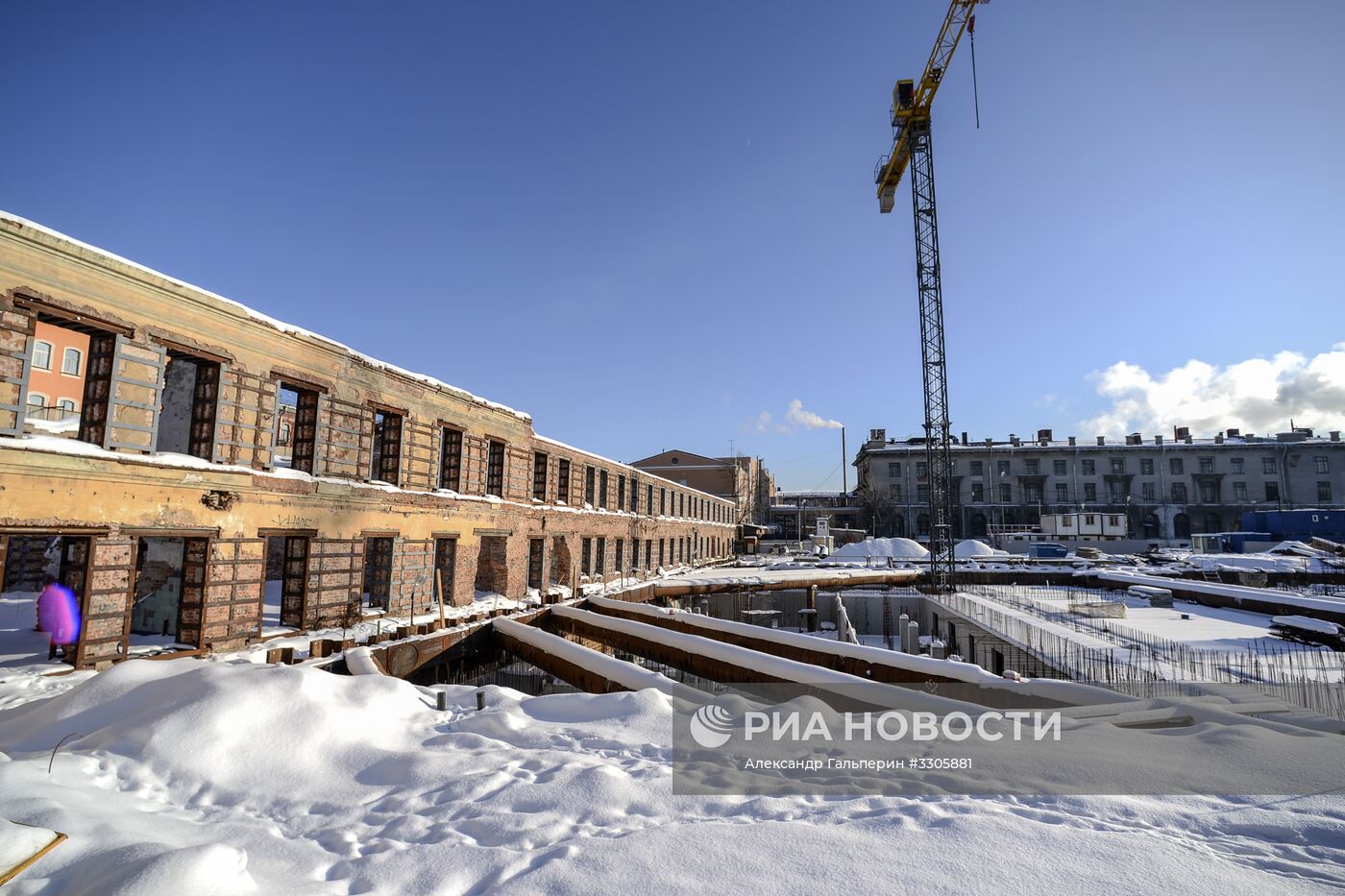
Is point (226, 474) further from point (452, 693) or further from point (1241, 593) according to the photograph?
point (1241, 593)

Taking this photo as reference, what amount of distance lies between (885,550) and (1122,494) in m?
47.7

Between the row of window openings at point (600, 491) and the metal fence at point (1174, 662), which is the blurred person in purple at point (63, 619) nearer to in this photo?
the row of window openings at point (600, 491)

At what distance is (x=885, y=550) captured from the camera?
127 ft

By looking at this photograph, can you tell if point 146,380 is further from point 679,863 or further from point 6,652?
point 679,863

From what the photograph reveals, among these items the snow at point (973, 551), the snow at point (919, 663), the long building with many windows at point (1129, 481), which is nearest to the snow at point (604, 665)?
the snow at point (919, 663)

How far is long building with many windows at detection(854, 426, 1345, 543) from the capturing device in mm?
66750

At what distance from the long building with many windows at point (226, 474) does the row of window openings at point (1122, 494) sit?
194 feet

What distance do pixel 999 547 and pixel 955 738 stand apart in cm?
6043

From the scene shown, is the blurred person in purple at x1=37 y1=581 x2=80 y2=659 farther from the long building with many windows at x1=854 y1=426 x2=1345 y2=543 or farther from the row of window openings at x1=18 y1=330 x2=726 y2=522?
the long building with many windows at x1=854 y1=426 x2=1345 y2=543

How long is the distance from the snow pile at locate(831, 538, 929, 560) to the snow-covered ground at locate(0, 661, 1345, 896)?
34181 mm

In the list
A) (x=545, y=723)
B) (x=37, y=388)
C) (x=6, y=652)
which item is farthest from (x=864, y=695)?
(x=37, y=388)

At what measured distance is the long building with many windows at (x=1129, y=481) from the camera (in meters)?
A: 66.8

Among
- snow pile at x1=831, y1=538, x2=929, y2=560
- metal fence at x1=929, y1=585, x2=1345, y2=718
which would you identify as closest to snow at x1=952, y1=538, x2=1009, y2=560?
snow pile at x1=831, y1=538, x2=929, y2=560

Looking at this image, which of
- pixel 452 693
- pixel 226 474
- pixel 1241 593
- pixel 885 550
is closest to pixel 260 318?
pixel 226 474
